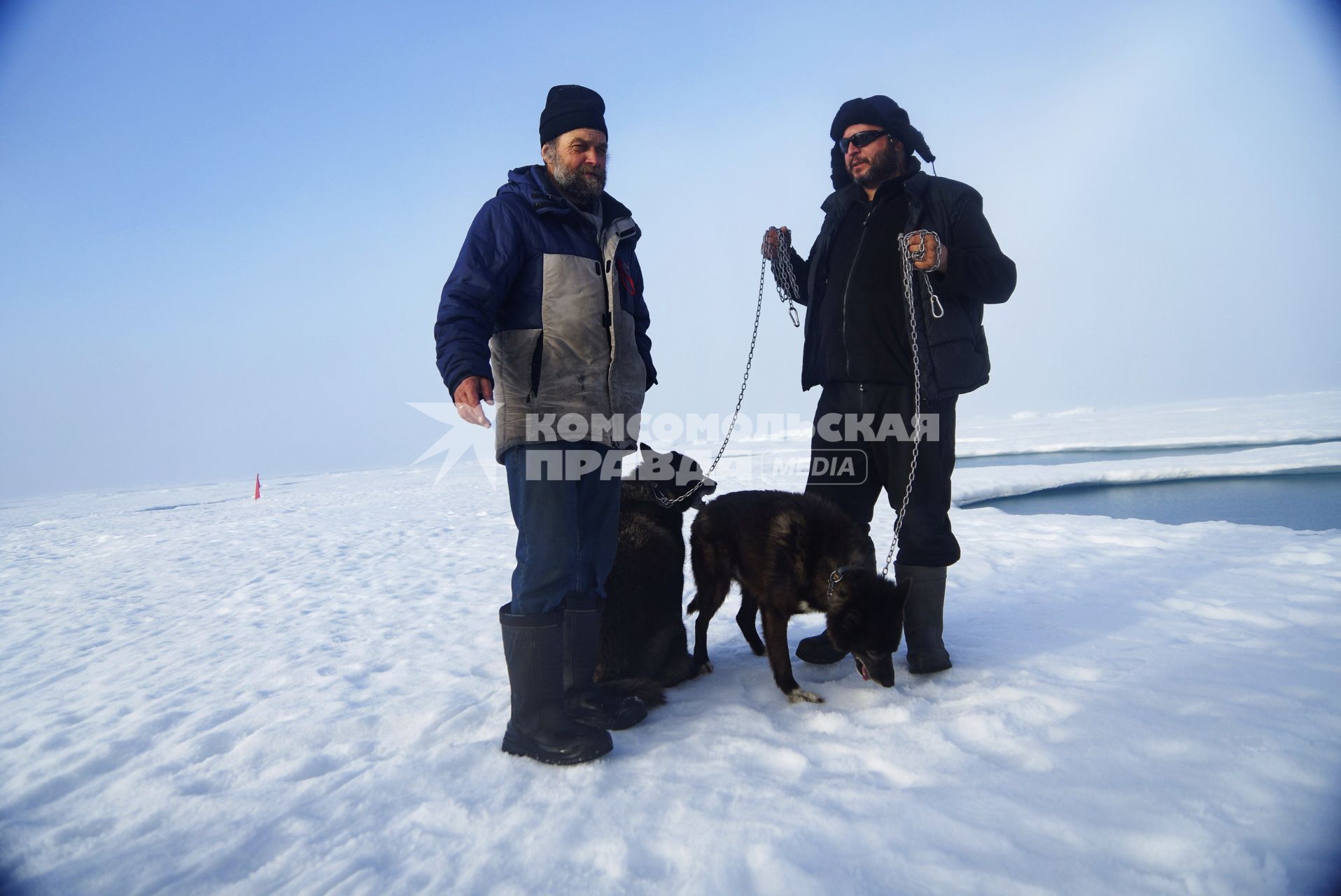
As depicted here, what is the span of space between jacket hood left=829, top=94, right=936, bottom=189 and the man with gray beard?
123 centimetres

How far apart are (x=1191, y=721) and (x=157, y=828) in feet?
11.2

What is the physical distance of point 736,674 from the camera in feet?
10.6

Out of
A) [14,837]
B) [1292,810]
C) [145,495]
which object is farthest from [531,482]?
[145,495]

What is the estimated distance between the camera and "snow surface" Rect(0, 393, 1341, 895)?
1.63 metres

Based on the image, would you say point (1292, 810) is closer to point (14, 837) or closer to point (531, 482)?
point (531, 482)

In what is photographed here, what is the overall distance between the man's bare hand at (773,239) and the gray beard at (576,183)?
1.17 metres

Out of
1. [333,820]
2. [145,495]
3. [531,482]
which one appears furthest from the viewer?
[145,495]

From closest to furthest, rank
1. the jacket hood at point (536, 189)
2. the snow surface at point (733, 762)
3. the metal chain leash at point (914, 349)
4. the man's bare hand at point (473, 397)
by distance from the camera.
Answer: the snow surface at point (733, 762) → the man's bare hand at point (473, 397) → the jacket hood at point (536, 189) → the metal chain leash at point (914, 349)

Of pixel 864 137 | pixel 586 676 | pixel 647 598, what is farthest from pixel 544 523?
pixel 864 137

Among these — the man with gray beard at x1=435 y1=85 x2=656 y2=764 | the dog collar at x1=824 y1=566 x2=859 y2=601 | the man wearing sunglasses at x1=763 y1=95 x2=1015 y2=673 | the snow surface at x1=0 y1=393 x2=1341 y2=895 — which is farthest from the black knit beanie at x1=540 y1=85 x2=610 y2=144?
the snow surface at x1=0 y1=393 x2=1341 y2=895

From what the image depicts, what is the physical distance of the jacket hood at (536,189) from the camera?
249cm

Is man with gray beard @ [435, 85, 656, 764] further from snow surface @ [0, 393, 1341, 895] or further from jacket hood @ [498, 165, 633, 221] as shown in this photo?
snow surface @ [0, 393, 1341, 895]

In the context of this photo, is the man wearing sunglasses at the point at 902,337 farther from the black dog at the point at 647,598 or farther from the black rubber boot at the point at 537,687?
the black rubber boot at the point at 537,687

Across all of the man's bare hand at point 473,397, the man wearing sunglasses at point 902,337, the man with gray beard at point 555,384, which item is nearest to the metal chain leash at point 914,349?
the man wearing sunglasses at point 902,337
